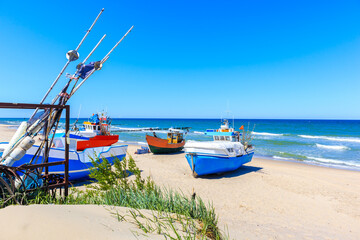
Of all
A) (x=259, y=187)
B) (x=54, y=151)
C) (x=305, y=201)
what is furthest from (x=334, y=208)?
(x=54, y=151)

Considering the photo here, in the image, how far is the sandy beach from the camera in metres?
2.60

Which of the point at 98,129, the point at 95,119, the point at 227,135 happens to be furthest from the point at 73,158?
the point at 95,119

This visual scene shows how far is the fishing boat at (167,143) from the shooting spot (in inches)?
816

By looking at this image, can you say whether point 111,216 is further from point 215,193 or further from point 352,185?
point 352,185

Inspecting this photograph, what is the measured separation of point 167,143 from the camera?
21516mm

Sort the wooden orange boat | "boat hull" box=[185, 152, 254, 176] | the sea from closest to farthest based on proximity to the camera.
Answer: "boat hull" box=[185, 152, 254, 176] → the wooden orange boat → the sea

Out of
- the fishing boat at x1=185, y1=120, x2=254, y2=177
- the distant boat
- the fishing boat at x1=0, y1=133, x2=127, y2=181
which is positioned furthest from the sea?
the fishing boat at x1=0, y1=133, x2=127, y2=181

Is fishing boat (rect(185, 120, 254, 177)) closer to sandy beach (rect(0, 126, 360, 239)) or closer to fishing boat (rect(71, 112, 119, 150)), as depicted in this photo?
sandy beach (rect(0, 126, 360, 239))

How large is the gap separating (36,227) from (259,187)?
35.7 ft

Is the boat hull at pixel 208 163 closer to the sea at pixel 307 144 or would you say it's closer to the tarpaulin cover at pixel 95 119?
the sea at pixel 307 144

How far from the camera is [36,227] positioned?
2451 millimetres

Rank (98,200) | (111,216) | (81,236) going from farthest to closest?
(98,200) → (111,216) → (81,236)

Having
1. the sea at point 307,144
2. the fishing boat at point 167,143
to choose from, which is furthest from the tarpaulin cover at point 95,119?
the sea at point 307,144

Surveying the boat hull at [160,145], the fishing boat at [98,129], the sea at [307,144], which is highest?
the fishing boat at [98,129]
